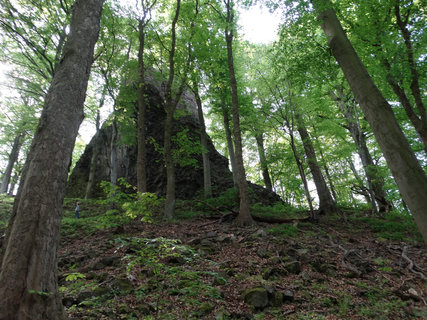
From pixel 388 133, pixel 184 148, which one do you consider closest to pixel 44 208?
pixel 388 133

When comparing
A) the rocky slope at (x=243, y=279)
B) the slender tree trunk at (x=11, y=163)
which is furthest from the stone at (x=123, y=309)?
the slender tree trunk at (x=11, y=163)

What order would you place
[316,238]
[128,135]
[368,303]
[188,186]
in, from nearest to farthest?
[368,303], [316,238], [128,135], [188,186]

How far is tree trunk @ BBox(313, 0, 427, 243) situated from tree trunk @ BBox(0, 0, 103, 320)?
4.87 m

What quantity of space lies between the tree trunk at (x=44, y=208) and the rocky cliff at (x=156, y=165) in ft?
32.1

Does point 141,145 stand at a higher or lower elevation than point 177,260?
higher

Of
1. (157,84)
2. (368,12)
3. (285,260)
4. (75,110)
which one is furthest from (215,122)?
(75,110)

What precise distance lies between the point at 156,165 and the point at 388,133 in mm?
14880

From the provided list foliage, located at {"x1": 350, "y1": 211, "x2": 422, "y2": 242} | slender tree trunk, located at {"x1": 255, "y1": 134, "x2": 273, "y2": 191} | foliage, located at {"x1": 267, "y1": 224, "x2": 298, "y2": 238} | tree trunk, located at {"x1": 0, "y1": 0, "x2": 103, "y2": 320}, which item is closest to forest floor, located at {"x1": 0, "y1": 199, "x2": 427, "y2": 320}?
foliage, located at {"x1": 267, "y1": 224, "x2": 298, "y2": 238}

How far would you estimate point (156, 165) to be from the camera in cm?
1670

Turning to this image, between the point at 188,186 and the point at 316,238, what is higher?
the point at 188,186

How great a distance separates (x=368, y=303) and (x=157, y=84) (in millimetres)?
19274

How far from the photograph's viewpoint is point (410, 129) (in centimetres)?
1395

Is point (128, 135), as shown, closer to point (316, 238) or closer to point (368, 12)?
point (316, 238)

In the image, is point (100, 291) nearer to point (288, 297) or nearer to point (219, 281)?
point (219, 281)
